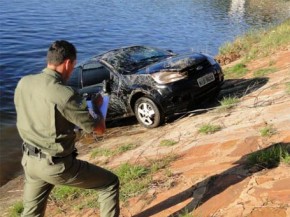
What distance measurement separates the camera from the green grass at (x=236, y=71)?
11.1 metres

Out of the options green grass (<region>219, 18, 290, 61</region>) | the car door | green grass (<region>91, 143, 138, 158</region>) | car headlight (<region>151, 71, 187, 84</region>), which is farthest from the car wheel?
green grass (<region>219, 18, 290, 61</region>)

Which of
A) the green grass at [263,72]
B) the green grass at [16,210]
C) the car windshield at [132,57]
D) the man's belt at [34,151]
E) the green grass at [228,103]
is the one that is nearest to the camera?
the man's belt at [34,151]

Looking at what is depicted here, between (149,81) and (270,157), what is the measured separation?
364 cm

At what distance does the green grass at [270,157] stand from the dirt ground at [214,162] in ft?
0.31

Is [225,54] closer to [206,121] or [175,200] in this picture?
[206,121]

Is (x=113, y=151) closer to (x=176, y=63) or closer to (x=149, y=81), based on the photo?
(x=149, y=81)

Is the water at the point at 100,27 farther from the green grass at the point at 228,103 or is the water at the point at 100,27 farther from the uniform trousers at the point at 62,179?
the uniform trousers at the point at 62,179

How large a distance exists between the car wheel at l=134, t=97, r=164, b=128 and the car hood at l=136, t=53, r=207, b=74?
574mm

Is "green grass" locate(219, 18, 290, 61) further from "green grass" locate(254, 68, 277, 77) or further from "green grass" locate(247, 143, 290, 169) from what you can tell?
"green grass" locate(247, 143, 290, 169)

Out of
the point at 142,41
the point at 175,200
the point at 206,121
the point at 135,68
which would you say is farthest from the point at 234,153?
the point at 142,41

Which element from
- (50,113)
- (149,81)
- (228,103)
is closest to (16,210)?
(50,113)

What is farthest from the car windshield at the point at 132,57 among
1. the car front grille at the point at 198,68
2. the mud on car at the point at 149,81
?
the car front grille at the point at 198,68

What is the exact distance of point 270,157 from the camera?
15.9 ft

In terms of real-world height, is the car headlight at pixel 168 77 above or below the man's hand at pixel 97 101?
below
